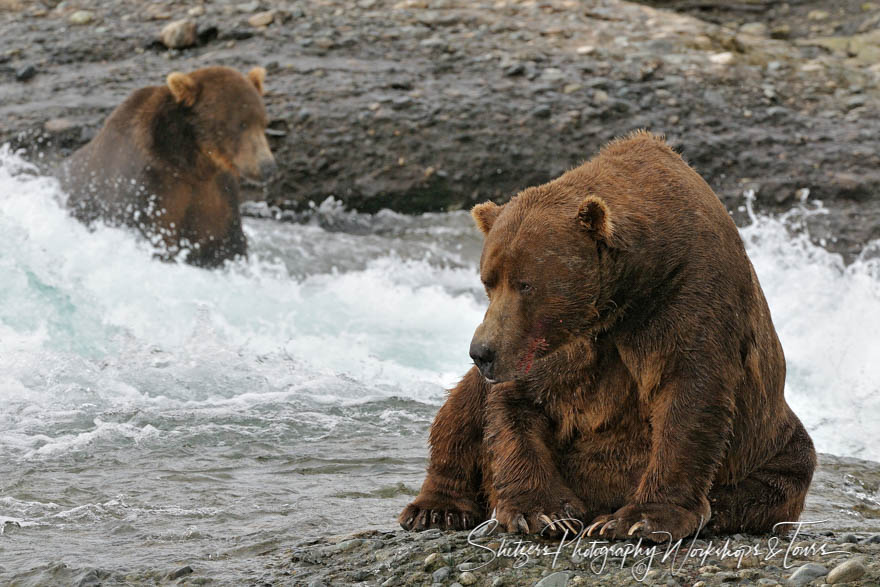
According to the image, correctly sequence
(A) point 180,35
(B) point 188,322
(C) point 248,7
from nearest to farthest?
(B) point 188,322, (A) point 180,35, (C) point 248,7

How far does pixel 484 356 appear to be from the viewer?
4.24 meters

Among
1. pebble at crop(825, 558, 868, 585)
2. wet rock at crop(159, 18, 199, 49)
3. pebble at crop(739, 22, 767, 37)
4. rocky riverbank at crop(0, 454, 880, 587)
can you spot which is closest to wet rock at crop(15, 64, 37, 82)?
wet rock at crop(159, 18, 199, 49)

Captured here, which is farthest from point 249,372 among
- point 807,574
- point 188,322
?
point 807,574

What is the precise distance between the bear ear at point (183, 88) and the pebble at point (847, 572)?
8.05 metres

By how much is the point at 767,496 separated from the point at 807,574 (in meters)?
0.74

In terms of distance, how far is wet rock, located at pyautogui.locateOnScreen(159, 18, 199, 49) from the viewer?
15.4 m

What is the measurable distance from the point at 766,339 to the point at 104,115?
1061cm

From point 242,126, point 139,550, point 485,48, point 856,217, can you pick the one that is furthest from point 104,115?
point 139,550

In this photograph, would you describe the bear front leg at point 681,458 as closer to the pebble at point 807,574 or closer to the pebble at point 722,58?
the pebble at point 807,574

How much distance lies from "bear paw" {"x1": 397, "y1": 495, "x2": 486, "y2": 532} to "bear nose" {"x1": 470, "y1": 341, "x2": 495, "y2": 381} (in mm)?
766

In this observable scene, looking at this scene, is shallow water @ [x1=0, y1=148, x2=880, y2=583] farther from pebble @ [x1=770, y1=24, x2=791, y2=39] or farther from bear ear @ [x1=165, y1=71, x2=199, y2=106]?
pebble @ [x1=770, y1=24, x2=791, y2=39]

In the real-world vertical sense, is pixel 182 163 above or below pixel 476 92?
below

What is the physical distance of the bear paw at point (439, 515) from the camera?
15.6 ft

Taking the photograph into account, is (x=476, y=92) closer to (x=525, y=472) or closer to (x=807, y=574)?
(x=525, y=472)
